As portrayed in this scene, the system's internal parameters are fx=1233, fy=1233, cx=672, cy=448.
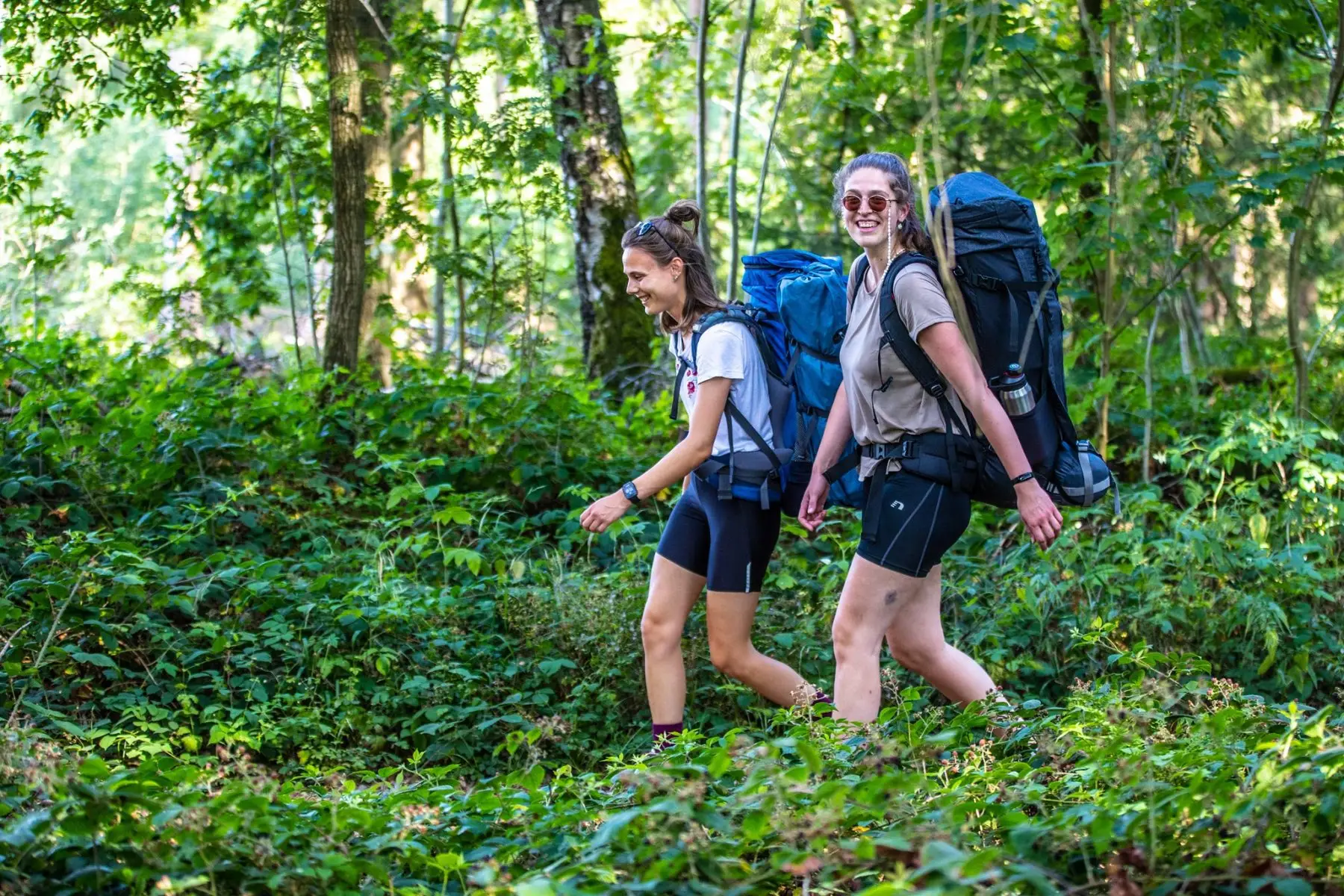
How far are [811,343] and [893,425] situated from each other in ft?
2.22

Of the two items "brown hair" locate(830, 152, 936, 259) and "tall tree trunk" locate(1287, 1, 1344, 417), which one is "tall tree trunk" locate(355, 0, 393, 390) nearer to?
"brown hair" locate(830, 152, 936, 259)

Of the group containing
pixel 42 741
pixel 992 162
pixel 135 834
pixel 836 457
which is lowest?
pixel 42 741

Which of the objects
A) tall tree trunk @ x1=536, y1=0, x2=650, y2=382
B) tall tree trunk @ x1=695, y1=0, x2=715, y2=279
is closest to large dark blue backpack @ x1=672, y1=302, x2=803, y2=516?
tall tree trunk @ x1=695, y1=0, x2=715, y2=279

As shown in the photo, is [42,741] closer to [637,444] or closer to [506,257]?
[637,444]

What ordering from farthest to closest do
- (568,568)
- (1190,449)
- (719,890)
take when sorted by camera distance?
(1190,449), (568,568), (719,890)

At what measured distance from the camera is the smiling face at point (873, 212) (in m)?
4.10

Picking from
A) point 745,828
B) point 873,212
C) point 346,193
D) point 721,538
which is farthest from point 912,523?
point 346,193

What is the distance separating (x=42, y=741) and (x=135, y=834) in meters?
1.90

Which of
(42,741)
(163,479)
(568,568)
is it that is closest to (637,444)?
(568,568)

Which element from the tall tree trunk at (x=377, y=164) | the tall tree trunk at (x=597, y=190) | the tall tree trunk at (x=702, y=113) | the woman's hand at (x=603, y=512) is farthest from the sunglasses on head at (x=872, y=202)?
the tall tree trunk at (x=377, y=164)

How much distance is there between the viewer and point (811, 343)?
4668 mm

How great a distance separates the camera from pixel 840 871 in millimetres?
2709

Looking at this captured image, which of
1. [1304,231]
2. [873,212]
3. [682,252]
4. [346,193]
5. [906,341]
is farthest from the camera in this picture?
[346,193]

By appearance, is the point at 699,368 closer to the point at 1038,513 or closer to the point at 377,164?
the point at 1038,513
